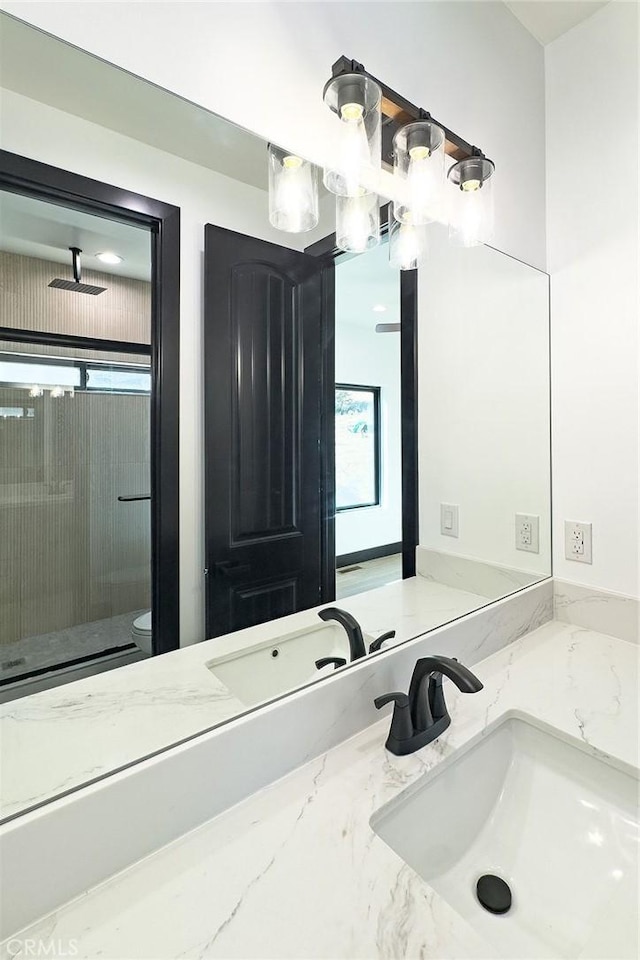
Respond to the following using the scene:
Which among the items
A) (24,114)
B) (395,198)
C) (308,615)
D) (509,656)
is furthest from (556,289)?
(24,114)

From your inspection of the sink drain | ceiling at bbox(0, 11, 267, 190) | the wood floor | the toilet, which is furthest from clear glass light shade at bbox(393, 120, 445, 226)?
the sink drain

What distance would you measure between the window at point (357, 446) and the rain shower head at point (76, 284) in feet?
1.59

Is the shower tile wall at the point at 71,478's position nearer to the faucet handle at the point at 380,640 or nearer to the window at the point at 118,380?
the window at the point at 118,380

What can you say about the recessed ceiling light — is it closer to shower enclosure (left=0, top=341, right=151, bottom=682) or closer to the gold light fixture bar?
shower enclosure (left=0, top=341, right=151, bottom=682)

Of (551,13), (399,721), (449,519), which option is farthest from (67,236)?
(551,13)

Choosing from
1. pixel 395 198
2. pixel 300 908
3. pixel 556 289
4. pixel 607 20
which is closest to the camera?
pixel 300 908

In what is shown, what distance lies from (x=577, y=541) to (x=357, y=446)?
0.86m

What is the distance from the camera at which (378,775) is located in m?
0.77

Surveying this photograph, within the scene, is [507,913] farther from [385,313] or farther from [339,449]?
[385,313]

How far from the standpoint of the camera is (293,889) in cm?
57

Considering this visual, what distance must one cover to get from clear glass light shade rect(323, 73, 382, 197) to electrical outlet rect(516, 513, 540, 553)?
104 cm

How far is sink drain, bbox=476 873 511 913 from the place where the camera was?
2.38ft

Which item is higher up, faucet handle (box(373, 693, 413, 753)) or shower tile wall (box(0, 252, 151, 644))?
shower tile wall (box(0, 252, 151, 644))

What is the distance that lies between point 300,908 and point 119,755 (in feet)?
1.00
